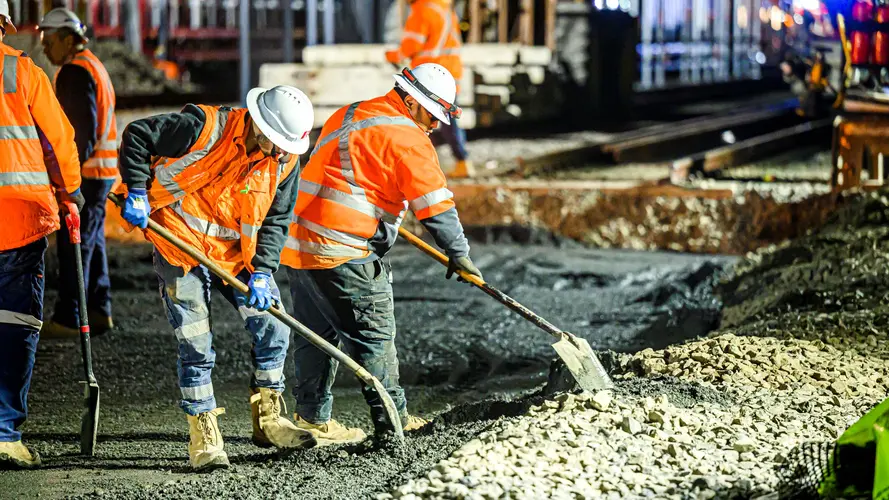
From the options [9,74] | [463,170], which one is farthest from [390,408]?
[463,170]

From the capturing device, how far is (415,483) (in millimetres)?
4164

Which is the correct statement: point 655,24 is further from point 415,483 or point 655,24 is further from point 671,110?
point 415,483

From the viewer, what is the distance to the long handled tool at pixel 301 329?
480 centimetres

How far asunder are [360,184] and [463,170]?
669 cm

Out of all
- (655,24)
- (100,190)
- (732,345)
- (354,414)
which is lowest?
(354,414)

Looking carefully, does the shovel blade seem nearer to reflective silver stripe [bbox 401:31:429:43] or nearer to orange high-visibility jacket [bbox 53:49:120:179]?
orange high-visibility jacket [bbox 53:49:120:179]

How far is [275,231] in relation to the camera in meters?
4.99

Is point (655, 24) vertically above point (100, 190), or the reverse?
point (655, 24)

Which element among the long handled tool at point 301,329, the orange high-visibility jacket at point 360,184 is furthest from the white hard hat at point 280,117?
the long handled tool at point 301,329

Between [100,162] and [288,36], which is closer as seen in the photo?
[100,162]

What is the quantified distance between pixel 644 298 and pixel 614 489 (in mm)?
4920

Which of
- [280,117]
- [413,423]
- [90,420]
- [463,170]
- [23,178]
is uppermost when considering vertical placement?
[280,117]

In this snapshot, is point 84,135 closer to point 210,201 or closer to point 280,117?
point 210,201

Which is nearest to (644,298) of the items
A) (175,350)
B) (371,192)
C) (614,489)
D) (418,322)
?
(418,322)
